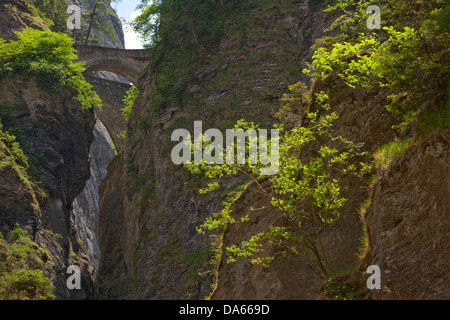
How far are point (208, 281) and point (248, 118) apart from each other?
32.9ft

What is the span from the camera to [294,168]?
8.73 m

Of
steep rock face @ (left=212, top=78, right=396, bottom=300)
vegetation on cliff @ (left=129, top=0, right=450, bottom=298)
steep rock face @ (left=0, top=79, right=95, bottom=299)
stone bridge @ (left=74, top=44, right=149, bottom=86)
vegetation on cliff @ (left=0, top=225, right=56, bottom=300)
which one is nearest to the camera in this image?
vegetation on cliff @ (left=129, top=0, right=450, bottom=298)

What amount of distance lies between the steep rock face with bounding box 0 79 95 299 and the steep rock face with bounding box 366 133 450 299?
65.4ft

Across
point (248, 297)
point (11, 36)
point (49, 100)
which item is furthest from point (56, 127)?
point (248, 297)

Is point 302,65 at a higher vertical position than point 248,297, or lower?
higher

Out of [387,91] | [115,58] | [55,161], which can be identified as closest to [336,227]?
[387,91]

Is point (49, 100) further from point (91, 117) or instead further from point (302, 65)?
point (302, 65)

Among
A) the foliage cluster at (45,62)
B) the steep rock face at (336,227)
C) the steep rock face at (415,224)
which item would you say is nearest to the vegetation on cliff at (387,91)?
the steep rock face at (336,227)

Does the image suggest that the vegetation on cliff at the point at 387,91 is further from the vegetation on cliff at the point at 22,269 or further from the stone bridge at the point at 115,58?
the stone bridge at the point at 115,58

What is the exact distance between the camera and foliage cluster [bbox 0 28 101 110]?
30.5m

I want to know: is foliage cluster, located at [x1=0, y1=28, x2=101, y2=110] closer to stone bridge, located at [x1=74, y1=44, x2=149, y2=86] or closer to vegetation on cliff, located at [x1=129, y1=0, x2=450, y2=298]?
stone bridge, located at [x1=74, y1=44, x2=149, y2=86]

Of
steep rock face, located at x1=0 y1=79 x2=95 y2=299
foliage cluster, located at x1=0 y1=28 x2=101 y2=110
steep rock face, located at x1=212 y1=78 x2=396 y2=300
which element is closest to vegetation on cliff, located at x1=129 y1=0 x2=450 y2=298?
steep rock face, located at x1=212 y1=78 x2=396 y2=300

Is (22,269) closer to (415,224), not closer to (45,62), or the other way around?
(415,224)

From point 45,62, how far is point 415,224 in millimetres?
30588
